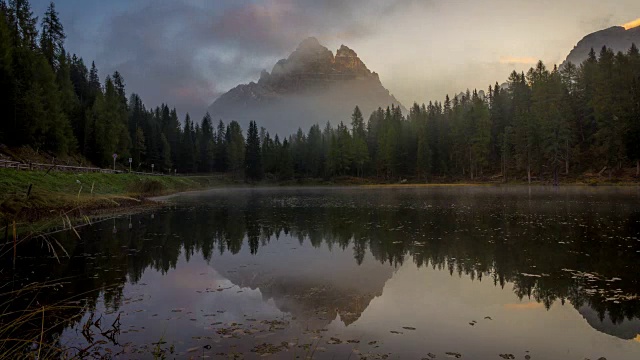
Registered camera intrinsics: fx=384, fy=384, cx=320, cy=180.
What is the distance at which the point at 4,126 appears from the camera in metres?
51.3

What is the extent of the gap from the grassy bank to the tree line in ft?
45.4

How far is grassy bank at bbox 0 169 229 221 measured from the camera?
764cm

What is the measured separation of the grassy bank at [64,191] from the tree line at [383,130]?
13.8 meters

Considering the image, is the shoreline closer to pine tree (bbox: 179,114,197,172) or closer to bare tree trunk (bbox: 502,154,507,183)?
bare tree trunk (bbox: 502,154,507,183)

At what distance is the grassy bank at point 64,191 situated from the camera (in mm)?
7637

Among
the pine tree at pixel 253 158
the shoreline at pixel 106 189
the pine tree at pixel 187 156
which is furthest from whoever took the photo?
the pine tree at pixel 187 156

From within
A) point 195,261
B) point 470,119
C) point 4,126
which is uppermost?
point 470,119

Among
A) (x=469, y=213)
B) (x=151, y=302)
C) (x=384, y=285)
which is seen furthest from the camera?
(x=469, y=213)

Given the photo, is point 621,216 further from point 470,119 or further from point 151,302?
point 470,119

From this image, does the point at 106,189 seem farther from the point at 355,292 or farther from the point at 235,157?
the point at 235,157

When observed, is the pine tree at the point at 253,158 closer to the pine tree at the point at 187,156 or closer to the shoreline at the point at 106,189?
the shoreline at the point at 106,189

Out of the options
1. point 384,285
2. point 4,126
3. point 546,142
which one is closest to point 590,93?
point 546,142

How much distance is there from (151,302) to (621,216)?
30.7 meters

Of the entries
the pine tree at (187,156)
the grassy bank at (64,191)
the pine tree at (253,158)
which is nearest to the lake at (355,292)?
the grassy bank at (64,191)
